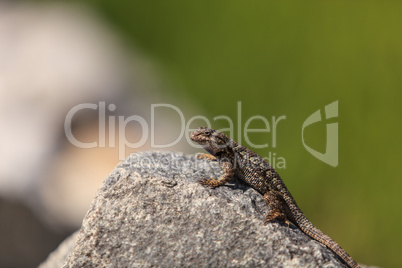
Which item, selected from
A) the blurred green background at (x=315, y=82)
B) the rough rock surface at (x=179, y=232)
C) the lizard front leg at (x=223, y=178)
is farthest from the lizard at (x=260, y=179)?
the blurred green background at (x=315, y=82)

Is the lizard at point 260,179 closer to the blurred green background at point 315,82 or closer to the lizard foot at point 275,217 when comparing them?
the lizard foot at point 275,217

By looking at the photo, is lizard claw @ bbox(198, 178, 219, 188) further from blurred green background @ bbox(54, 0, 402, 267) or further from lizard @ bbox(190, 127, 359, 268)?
blurred green background @ bbox(54, 0, 402, 267)

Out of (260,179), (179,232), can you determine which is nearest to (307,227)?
(260,179)

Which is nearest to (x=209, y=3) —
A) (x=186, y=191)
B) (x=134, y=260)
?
(x=186, y=191)

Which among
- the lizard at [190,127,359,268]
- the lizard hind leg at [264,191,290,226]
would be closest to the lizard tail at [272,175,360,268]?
the lizard at [190,127,359,268]

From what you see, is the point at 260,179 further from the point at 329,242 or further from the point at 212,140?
the point at 329,242

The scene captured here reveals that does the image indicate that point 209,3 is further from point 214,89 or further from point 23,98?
point 23,98
